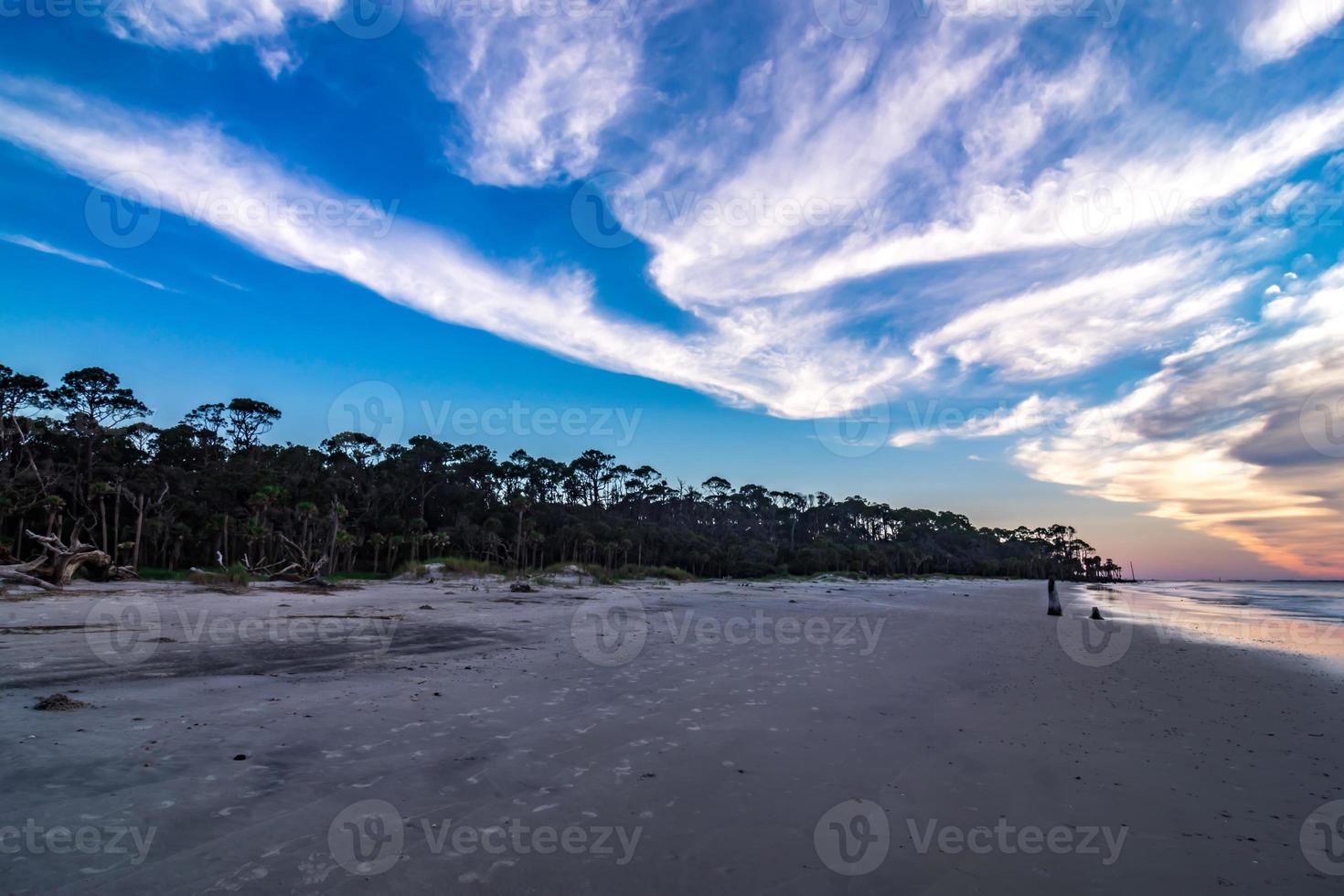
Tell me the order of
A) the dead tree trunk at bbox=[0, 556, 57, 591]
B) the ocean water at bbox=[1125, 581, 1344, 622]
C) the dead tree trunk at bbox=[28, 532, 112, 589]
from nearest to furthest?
the dead tree trunk at bbox=[0, 556, 57, 591]
the dead tree trunk at bbox=[28, 532, 112, 589]
the ocean water at bbox=[1125, 581, 1344, 622]

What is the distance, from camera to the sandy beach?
4.01 m

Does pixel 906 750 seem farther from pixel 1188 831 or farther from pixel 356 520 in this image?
pixel 356 520

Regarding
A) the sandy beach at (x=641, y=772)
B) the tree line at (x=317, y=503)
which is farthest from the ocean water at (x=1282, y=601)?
the tree line at (x=317, y=503)

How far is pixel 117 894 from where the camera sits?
11.0ft

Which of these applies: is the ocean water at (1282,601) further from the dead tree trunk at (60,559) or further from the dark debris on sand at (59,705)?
the dead tree trunk at (60,559)

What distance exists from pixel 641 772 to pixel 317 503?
59.0m

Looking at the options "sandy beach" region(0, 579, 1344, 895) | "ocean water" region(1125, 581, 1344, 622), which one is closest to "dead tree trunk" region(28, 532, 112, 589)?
"sandy beach" region(0, 579, 1344, 895)

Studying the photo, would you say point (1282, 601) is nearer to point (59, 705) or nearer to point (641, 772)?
point (641, 772)

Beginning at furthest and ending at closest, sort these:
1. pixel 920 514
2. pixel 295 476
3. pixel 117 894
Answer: pixel 920 514 < pixel 295 476 < pixel 117 894

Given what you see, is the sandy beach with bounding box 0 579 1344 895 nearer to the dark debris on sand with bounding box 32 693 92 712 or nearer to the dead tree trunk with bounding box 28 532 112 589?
the dark debris on sand with bounding box 32 693 92 712

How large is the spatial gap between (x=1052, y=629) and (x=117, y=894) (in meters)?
23.2

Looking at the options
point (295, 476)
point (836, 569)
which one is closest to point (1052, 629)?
point (295, 476)

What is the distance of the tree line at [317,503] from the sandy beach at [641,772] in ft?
Answer: 80.4

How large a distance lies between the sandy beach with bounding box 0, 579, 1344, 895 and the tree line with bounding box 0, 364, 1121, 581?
24.5 meters
